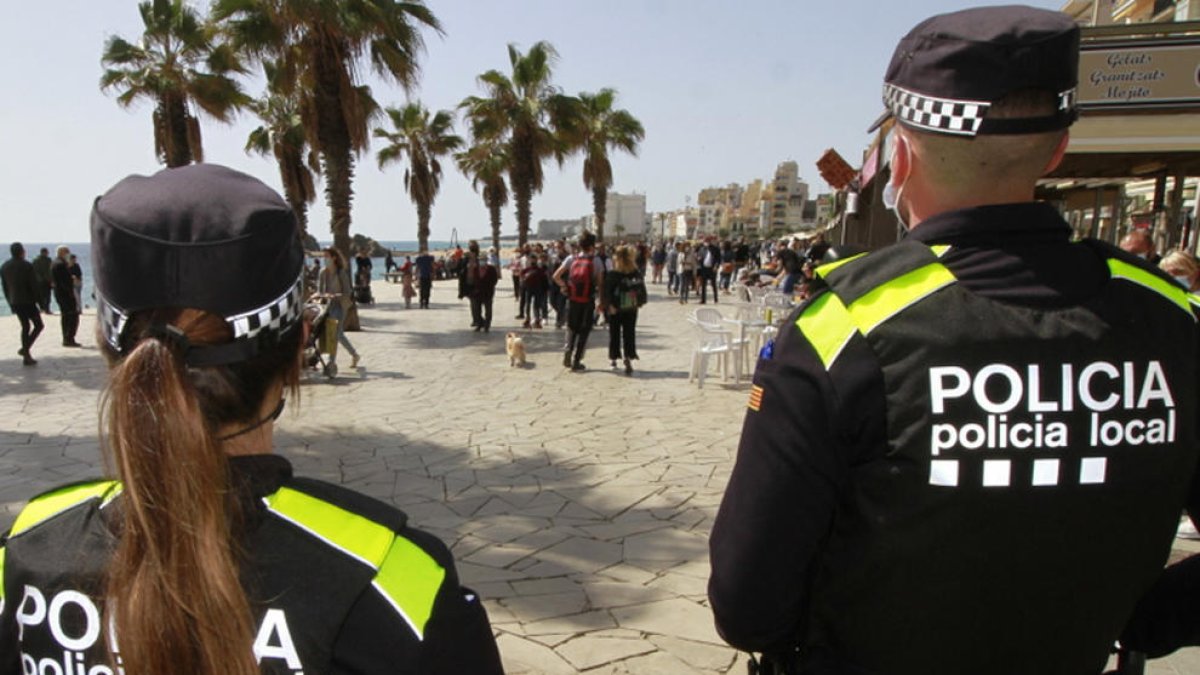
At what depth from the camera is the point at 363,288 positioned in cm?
2252

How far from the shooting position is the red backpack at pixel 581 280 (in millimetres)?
10273

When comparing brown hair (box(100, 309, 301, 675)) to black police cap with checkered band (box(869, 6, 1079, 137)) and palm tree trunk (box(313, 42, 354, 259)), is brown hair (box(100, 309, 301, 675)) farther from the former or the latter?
palm tree trunk (box(313, 42, 354, 259))

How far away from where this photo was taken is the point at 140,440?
0.98 meters

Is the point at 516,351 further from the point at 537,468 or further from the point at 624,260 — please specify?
the point at 537,468

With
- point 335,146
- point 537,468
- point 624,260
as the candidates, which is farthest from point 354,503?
point 335,146

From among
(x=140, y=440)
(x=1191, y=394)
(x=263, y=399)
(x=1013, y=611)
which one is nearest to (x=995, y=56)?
(x=1191, y=394)

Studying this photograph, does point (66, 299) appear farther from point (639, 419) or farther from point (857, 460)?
point (857, 460)

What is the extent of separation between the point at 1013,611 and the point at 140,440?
1.42m

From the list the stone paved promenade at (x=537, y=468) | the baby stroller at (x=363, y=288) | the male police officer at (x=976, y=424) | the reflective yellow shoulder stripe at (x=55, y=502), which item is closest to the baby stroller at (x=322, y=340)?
the stone paved promenade at (x=537, y=468)

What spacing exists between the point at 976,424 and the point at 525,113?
24687mm

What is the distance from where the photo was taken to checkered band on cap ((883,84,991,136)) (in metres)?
1.31

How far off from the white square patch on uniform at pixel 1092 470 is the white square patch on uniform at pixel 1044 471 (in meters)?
0.05

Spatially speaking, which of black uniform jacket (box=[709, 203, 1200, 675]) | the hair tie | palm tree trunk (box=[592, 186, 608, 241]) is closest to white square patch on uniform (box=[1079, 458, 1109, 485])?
black uniform jacket (box=[709, 203, 1200, 675])

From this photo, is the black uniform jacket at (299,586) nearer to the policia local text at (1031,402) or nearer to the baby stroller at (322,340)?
the policia local text at (1031,402)
